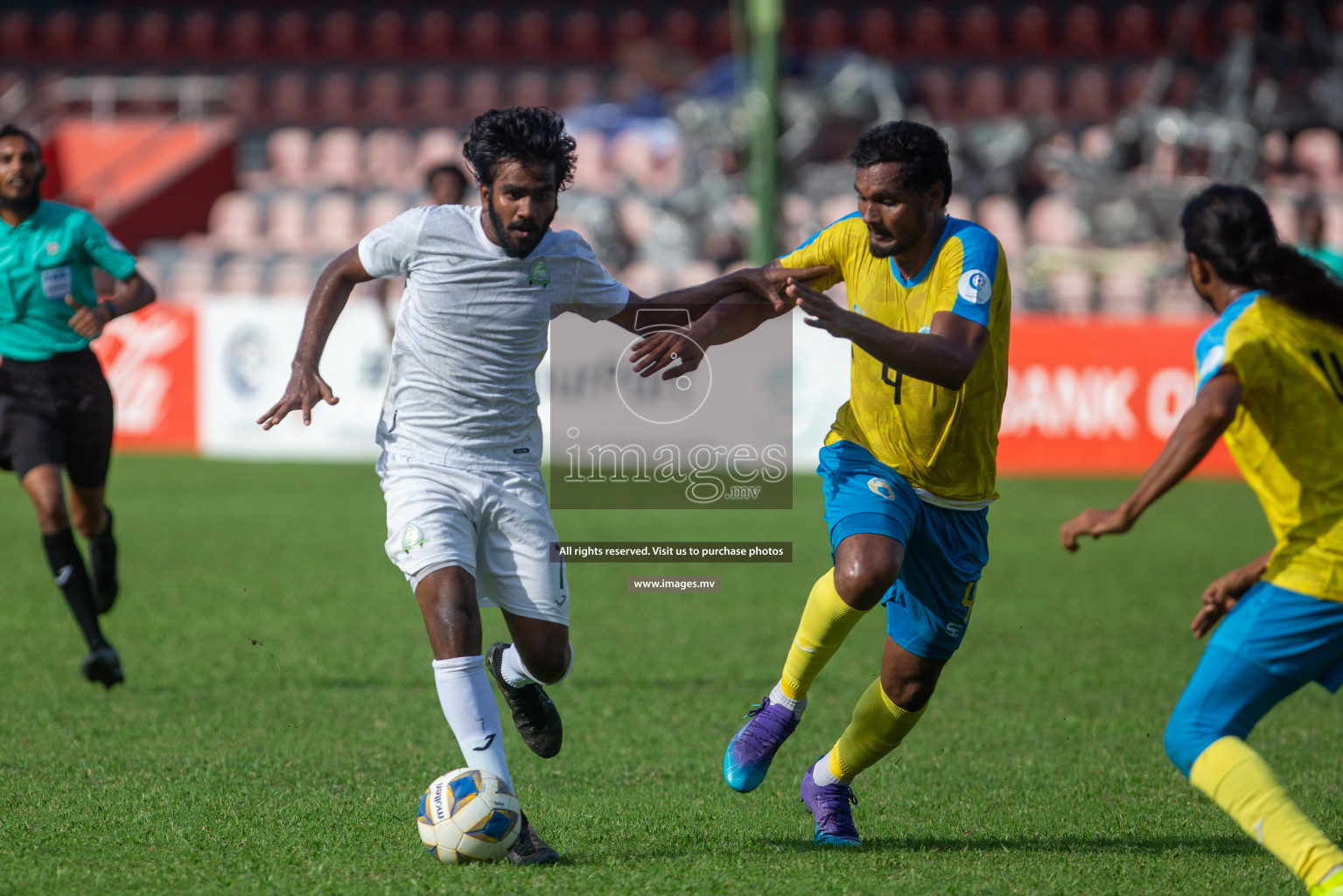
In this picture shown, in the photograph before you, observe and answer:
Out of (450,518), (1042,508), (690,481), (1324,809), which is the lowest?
(1042,508)

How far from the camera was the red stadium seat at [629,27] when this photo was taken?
29828mm

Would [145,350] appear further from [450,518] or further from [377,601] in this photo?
[450,518]

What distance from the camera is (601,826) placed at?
491 centimetres

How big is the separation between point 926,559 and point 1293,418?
4.53 ft

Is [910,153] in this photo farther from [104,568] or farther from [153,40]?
[153,40]

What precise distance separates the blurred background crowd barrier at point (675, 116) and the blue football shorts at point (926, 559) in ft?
45.2

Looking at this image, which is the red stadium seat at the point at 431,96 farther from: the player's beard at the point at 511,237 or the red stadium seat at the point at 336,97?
the player's beard at the point at 511,237

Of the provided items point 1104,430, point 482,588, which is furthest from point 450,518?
point 1104,430

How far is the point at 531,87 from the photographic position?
95.7 ft

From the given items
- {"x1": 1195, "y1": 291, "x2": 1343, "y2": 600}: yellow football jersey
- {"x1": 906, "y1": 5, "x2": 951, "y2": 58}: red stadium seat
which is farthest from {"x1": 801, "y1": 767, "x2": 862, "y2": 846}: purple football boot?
{"x1": 906, "y1": 5, "x2": 951, "y2": 58}: red stadium seat

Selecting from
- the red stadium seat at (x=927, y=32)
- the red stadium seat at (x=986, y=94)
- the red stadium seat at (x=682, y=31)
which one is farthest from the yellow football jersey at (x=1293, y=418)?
the red stadium seat at (x=682, y=31)

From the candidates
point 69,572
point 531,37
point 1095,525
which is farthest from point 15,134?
point 531,37

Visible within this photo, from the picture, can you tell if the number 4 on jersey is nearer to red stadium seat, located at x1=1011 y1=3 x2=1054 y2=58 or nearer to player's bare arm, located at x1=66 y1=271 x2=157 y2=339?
player's bare arm, located at x1=66 y1=271 x2=157 y2=339

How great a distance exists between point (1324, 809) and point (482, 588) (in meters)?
2.91
